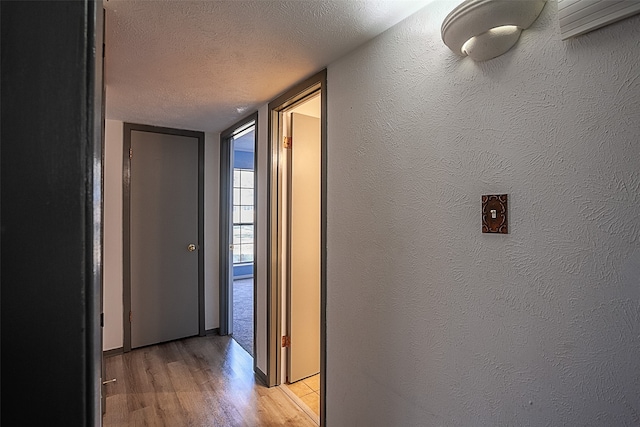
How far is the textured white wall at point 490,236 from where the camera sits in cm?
89

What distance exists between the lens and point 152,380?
2682 mm

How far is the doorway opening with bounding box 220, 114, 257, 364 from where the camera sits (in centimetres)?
337

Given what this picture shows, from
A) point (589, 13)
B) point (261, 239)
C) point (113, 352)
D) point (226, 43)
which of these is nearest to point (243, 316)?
point (113, 352)

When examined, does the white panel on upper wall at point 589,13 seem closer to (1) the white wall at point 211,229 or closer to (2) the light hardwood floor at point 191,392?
(2) the light hardwood floor at point 191,392

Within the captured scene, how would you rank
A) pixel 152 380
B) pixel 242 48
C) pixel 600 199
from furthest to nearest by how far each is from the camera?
1. pixel 152 380
2. pixel 242 48
3. pixel 600 199

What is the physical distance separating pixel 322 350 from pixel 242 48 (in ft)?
5.60

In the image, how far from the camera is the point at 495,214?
1.15 m

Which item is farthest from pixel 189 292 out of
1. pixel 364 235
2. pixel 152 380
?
pixel 364 235

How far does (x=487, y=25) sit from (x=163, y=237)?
3208 mm

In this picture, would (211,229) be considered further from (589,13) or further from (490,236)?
(589,13)

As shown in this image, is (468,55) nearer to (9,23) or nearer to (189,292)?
(9,23)

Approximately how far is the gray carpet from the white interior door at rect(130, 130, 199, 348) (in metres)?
0.51

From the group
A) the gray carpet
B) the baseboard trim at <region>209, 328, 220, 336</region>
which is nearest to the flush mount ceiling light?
the gray carpet

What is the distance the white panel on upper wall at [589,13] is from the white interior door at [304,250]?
6.24ft
